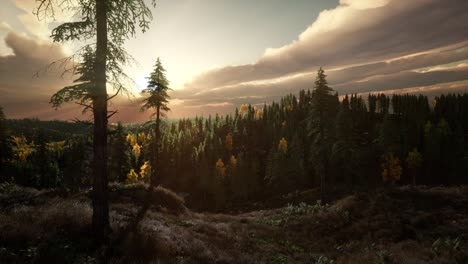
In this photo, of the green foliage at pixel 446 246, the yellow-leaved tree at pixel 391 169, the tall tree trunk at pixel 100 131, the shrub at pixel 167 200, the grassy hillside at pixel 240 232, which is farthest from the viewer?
the yellow-leaved tree at pixel 391 169

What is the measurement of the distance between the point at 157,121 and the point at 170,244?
19.6 m

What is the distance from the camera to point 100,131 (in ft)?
30.4

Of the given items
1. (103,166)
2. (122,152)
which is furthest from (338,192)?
(103,166)

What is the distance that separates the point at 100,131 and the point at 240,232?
40.0 feet

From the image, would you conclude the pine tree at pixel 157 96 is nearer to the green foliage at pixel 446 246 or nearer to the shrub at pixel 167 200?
the shrub at pixel 167 200

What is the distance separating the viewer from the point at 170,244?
10.0m

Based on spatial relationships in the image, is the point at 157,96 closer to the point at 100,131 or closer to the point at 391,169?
the point at 100,131

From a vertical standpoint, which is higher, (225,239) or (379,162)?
(225,239)

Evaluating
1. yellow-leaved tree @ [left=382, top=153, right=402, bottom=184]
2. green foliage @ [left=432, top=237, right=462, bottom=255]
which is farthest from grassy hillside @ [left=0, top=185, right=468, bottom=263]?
yellow-leaved tree @ [left=382, top=153, right=402, bottom=184]

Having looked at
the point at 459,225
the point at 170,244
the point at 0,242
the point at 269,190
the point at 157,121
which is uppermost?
the point at 157,121

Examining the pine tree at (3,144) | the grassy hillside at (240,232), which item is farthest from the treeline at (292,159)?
the grassy hillside at (240,232)

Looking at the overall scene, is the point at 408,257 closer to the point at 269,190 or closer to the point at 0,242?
the point at 0,242

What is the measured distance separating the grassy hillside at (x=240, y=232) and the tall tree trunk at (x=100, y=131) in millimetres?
636

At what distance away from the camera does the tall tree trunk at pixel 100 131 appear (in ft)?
30.2
